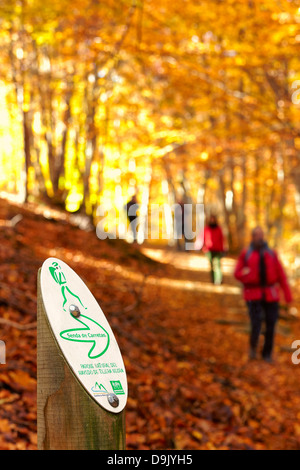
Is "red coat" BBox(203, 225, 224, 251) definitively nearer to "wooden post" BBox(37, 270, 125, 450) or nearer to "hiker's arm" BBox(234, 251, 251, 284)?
"hiker's arm" BBox(234, 251, 251, 284)

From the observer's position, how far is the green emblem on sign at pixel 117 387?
2.79 m

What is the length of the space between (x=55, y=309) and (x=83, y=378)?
335mm

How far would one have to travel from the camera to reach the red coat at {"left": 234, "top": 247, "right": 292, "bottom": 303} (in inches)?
361

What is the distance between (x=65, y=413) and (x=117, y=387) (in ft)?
0.85

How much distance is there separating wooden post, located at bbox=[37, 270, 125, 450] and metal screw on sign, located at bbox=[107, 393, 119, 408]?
0.13 feet

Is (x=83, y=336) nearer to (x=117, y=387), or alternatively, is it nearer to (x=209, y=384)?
(x=117, y=387)

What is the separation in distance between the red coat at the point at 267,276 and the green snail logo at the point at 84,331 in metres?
6.54

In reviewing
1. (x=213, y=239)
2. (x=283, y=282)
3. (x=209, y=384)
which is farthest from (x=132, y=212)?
(x=209, y=384)

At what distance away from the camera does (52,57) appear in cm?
1903

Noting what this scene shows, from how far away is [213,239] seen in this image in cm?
1458

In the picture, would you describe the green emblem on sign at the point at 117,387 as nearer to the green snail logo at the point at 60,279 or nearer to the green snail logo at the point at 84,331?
the green snail logo at the point at 84,331

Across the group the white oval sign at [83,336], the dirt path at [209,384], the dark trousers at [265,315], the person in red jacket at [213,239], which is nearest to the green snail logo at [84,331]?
the white oval sign at [83,336]

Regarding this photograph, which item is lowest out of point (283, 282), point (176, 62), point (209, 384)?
point (209, 384)

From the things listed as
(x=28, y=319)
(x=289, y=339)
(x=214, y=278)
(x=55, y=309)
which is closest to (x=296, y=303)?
(x=214, y=278)
